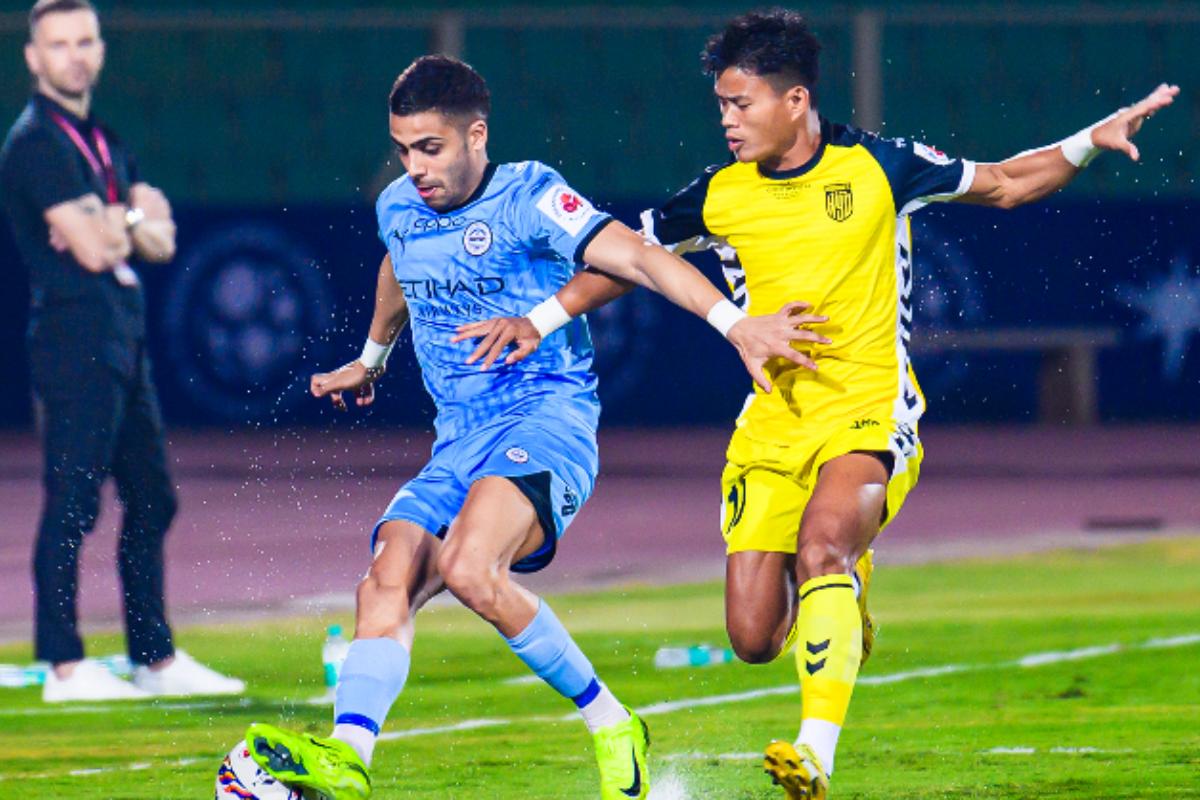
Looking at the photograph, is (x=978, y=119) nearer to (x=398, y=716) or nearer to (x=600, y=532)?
(x=600, y=532)

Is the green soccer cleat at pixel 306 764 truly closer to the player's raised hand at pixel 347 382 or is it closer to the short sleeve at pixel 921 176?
the player's raised hand at pixel 347 382

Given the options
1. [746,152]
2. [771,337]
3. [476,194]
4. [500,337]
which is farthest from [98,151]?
[771,337]

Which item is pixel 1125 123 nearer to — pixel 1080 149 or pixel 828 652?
pixel 1080 149

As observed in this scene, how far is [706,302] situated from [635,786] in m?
1.28

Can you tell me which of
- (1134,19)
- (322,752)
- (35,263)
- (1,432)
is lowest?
(1,432)

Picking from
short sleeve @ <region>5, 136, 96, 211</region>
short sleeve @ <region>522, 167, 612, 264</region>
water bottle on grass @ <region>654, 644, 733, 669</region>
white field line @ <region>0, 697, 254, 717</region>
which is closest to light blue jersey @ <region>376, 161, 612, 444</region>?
short sleeve @ <region>522, 167, 612, 264</region>

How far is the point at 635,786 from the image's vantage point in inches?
247

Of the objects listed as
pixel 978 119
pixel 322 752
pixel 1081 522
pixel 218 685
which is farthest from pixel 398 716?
pixel 978 119

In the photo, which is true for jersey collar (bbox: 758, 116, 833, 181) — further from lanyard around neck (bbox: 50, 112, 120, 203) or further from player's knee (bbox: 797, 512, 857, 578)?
lanyard around neck (bbox: 50, 112, 120, 203)

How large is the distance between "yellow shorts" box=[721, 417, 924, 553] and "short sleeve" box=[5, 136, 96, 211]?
312cm

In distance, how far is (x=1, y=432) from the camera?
66.8 ft

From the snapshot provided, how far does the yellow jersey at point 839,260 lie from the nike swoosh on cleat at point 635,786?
100cm

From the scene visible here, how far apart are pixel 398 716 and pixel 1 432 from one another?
505 inches

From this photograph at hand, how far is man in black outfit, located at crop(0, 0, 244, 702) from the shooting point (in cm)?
859
